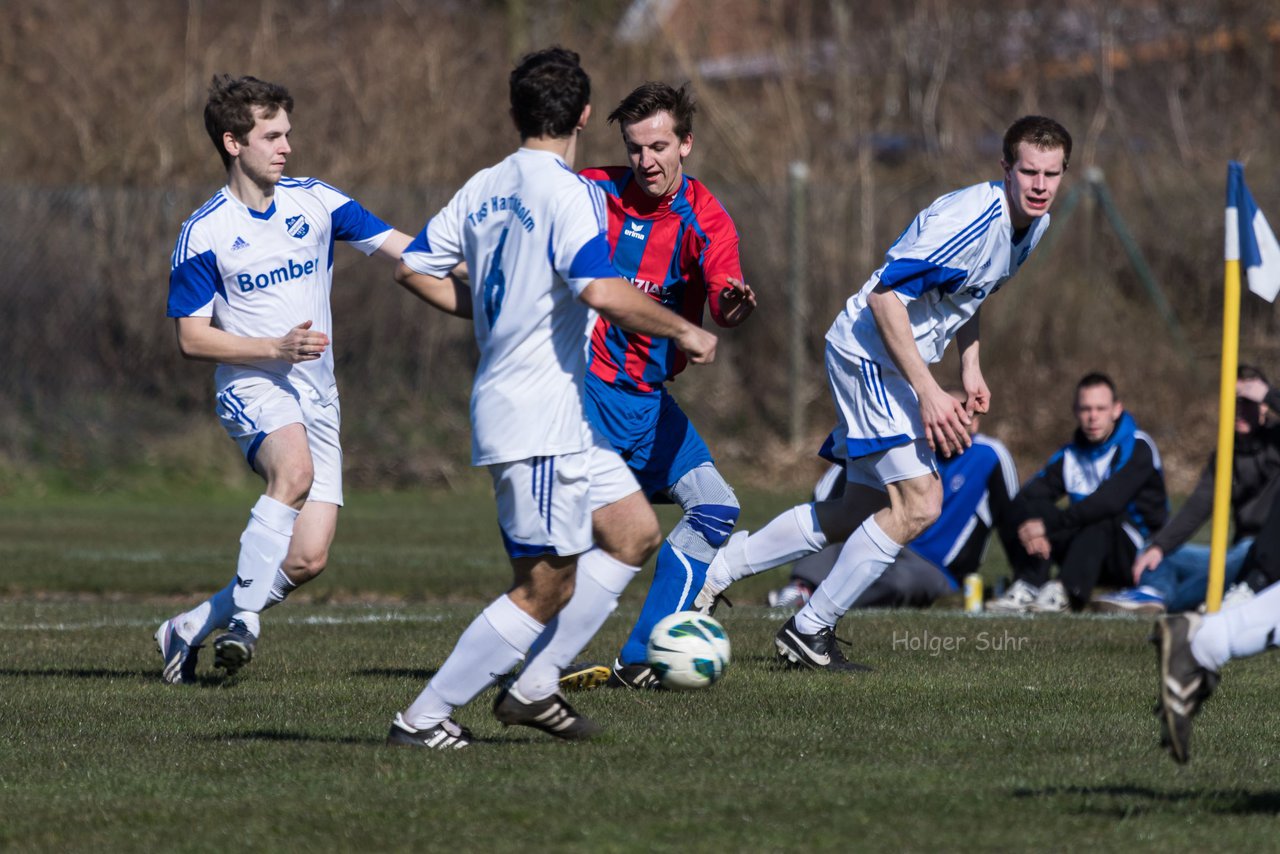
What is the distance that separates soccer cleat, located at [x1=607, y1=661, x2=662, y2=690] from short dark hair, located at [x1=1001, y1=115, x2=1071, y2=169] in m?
2.43

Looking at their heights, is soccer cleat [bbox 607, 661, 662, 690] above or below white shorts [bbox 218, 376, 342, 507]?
below

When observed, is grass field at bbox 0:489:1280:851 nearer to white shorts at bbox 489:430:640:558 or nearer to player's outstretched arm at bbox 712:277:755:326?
white shorts at bbox 489:430:640:558

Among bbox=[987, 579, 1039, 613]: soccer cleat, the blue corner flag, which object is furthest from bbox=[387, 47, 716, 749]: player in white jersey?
bbox=[987, 579, 1039, 613]: soccer cleat

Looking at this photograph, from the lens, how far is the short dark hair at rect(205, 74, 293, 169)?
23.3 feet

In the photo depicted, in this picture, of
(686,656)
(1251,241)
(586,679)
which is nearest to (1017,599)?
(1251,241)

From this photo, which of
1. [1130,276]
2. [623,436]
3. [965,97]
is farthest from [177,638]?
[965,97]

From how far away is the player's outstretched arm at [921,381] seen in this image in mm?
6770

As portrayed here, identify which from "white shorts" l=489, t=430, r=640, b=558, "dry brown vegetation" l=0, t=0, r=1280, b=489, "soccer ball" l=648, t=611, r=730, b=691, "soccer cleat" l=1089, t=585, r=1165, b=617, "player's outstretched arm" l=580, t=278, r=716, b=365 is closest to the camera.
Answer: "player's outstretched arm" l=580, t=278, r=716, b=365

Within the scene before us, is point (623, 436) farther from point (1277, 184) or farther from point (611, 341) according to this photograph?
point (1277, 184)

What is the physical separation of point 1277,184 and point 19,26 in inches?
590

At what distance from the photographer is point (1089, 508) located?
437 inches

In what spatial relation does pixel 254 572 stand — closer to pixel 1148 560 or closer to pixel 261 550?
pixel 261 550

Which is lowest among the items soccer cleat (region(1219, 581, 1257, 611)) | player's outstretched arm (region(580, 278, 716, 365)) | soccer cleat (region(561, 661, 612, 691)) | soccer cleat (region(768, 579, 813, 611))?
soccer cleat (region(768, 579, 813, 611))

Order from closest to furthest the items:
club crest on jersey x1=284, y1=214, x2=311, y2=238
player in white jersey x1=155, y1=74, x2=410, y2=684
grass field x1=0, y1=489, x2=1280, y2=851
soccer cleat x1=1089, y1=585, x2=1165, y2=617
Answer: grass field x1=0, y1=489, x2=1280, y2=851, player in white jersey x1=155, y1=74, x2=410, y2=684, club crest on jersey x1=284, y1=214, x2=311, y2=238, soccer cleat x1=1089, y1=585, x2=1165, y2=617
